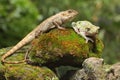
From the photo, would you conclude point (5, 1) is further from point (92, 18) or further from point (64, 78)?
point (64, 78)

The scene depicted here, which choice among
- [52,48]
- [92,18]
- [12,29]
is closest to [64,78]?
[52,48]

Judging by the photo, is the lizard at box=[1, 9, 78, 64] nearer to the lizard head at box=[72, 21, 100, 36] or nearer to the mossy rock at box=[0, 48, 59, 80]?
the lizard head at box=[72, 21, 100, 36]

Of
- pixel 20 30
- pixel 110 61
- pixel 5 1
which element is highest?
pixel 5 1

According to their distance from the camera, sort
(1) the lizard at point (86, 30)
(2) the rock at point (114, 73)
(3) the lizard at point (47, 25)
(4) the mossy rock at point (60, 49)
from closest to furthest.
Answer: (2) the rock at point (114, 73) → (4) the mossy rock at point (60, 49) → (1) the lizard at point (86, 30) → (3) the lizard at point (47, 25)

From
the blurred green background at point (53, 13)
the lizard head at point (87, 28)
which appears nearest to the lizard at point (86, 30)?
the lizard head at point (87, 28)

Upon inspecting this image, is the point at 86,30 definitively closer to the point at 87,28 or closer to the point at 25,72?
the point at 87,28

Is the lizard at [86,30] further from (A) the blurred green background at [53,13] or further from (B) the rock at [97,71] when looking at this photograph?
(A) the blurred green background at [53,13]

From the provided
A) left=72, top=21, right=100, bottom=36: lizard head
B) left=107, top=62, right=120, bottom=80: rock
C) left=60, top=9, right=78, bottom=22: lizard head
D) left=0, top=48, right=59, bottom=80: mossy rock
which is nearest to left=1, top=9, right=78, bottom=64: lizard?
left=60, top=9, right=78, bottom=22: lizard head
